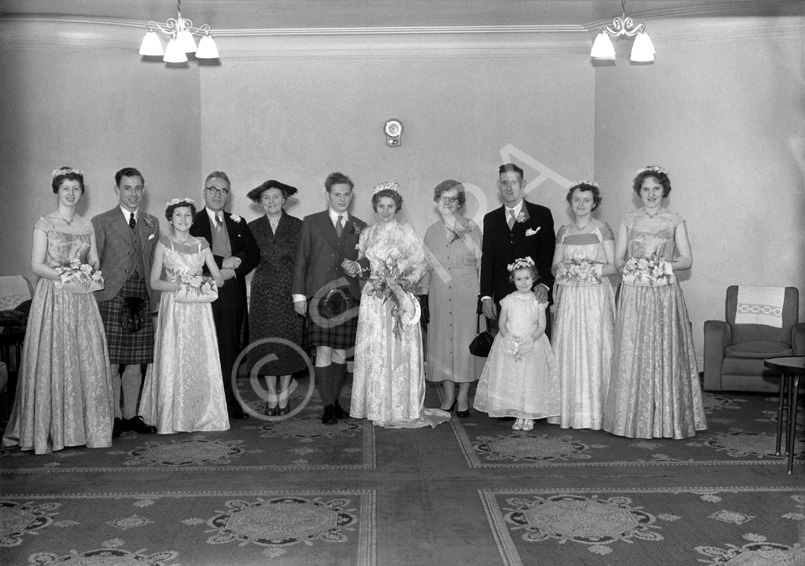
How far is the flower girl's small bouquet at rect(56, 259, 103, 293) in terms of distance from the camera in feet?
18.5

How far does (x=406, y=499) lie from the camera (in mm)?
4719

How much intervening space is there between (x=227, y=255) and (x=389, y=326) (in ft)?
4.51

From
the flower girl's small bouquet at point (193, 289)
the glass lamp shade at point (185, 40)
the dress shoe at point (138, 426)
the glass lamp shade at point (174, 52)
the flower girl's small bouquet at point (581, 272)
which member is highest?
the glass lamp shade at point (185, 40)

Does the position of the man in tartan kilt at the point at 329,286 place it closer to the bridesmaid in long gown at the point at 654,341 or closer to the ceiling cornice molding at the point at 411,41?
the bridesmaid in long gown at the point at 654,341

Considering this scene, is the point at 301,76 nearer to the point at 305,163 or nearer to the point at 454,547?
the point at 305,163

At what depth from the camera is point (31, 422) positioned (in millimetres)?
5676

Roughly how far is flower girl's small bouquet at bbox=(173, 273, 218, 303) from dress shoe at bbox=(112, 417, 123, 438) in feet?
3.12

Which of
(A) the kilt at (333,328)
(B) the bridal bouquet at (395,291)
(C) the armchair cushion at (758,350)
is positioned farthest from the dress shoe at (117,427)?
(C) the armchair cushion at (758,350)

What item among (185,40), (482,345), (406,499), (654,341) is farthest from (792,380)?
(185,40)

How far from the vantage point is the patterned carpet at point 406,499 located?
156 inches

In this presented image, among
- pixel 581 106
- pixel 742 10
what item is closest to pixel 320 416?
pixel 581 106

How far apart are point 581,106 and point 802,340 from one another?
338 cm

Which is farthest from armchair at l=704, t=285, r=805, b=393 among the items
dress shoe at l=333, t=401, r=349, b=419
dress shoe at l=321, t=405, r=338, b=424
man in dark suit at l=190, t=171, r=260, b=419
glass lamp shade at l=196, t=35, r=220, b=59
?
glass lamp shade at l=196, t=35, r=220, b=59

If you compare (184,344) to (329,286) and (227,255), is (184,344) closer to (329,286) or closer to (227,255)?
(227,255)
